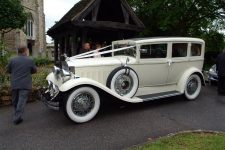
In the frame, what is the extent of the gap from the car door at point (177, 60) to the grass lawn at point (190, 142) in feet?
10.2

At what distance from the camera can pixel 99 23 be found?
554 inches

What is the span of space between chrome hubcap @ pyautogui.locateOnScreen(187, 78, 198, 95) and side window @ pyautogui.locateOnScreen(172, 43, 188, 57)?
2.75 ft

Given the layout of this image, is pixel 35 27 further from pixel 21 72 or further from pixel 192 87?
pixel 21 72

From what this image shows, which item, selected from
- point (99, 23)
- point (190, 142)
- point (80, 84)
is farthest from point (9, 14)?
point (190, 142)

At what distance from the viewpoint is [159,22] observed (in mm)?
18531

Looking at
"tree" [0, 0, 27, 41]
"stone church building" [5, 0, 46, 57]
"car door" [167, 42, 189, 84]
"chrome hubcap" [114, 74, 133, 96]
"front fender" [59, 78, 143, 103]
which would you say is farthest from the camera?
"stone church building" [5, 0, 46, 57]

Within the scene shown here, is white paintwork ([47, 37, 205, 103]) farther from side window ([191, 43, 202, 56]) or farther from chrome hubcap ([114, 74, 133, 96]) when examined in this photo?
chrome hubcap ([114, 74, 133, 96])

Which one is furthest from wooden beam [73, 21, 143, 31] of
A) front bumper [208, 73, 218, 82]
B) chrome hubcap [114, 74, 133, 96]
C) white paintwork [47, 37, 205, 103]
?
chrome hubcap [114, 74, 133, 96]

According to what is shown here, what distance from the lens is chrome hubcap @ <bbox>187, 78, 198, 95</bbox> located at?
31.1 feet

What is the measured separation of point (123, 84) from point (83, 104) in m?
1.30

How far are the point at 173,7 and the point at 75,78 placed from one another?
1217cm

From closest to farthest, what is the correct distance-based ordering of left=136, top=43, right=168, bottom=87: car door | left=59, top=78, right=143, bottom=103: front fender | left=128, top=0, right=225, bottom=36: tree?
1. left=59, top=78, right=143, bottom=103: front fender
2. left=136, top=43, right=168, bottom=87: car door
3. left=128, top=0, right=225, bottom=36: tree

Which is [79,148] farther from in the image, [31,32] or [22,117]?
[31,32]

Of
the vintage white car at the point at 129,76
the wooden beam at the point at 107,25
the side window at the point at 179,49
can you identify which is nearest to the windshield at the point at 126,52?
the vintage white car at the point at 129,76
